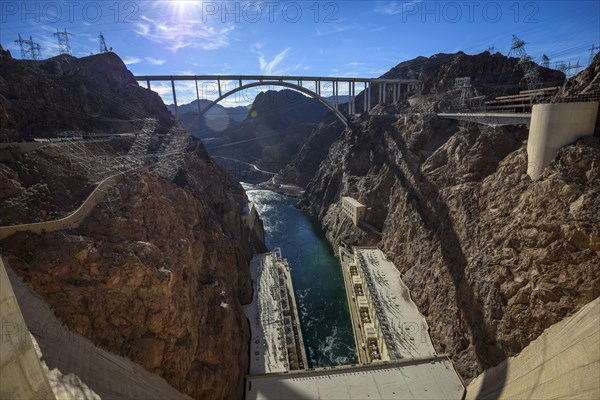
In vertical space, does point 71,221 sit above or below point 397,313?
above

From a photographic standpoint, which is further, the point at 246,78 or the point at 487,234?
the point at 246,78

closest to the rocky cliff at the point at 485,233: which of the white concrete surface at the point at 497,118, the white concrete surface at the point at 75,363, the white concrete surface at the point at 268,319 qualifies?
the white concrete surface at the point at 497,118

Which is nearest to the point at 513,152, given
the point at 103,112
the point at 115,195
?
the point at 115,195

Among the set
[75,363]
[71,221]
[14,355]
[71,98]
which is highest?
[71,98]

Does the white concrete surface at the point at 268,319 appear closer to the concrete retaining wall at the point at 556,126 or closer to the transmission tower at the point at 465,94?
the concrete retaining wall at the point at 556,126

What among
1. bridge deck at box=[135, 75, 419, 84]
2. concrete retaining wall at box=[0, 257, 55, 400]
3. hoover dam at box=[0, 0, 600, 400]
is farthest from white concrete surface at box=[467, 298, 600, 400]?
bridge deck at box=[135, 75, 419, 84]

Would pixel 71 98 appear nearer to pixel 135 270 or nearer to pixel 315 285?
pixel 135 270

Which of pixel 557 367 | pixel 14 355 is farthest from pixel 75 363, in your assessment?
pixel 557 367
